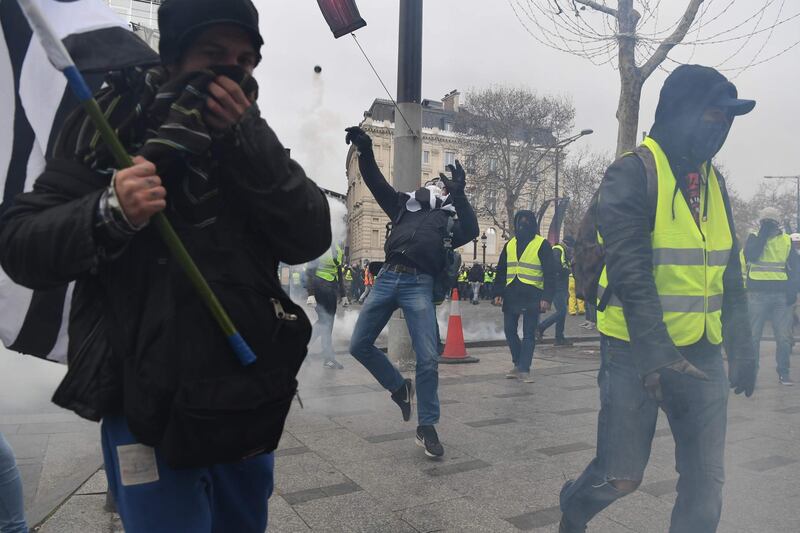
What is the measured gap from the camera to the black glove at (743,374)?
2.63 metres

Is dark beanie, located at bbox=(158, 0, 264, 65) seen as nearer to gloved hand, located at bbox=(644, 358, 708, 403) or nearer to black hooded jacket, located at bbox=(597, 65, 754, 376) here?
black hooded jacket, located at bbox=(597, 65, 754, 376)

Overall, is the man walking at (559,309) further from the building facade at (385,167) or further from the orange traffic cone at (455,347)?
the building facade at (385,167)

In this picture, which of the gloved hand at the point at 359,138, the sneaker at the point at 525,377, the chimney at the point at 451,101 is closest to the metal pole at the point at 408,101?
the sneaker at the point at 525,377

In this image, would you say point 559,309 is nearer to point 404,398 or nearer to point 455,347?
point 455,347

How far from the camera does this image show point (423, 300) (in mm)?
4434

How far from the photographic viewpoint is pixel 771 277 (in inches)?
315

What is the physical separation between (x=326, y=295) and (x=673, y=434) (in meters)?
6.50

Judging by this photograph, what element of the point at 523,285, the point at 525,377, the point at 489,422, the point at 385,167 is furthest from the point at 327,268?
the point at 385,167

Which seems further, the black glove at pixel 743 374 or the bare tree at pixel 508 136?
the bare tree at pixel 508 136

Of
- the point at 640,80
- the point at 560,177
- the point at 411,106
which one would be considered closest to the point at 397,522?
the point at 411,106

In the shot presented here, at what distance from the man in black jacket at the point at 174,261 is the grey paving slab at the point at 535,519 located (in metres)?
2.02

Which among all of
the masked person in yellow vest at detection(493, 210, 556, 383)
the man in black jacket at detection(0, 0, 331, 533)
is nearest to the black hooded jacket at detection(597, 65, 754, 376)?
the man in black jacket at detection(0, 0, 331, 533)

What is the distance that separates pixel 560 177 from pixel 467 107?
920 cm

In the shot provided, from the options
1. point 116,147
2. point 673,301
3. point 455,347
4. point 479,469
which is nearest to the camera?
point 116,147
